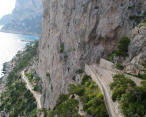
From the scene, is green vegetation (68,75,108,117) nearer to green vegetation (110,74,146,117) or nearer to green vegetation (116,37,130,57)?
green vegetation (110,74,146,117)

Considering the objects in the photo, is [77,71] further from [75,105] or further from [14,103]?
[14,103]

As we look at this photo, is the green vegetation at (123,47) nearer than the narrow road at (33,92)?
Yes

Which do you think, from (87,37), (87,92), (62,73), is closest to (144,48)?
(87,92)

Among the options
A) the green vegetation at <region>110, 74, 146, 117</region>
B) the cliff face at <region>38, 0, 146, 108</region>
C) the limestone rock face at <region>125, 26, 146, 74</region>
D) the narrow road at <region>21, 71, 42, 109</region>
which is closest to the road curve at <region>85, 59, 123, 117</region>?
the green vegetation at <region>110, 74, 146, 117</region>

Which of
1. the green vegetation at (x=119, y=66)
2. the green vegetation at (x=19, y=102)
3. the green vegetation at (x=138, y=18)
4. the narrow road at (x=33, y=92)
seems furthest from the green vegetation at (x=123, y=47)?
the narrow road at (x=33, y=92)

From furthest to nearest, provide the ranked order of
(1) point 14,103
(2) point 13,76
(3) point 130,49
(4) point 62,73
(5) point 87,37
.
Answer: (2) point 13,76 → (1) point 14,103 → (4) point 62,73 → (5) point 87,37 → (3) point 130,49

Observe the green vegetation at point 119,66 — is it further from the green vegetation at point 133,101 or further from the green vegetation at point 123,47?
the green vegetation at point 133,101

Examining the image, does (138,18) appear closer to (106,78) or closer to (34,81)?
(106,78)

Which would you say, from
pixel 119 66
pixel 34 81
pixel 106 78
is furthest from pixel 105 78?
pixel 34 81
